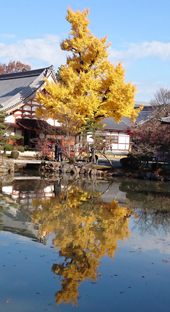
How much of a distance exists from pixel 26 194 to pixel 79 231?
4921mm

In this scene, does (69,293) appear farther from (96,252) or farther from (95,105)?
(95,105)

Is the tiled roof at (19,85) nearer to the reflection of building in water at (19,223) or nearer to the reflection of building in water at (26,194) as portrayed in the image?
the reflection of building in water at (26,194)

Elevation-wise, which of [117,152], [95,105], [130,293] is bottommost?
[130,293]

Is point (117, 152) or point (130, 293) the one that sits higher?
point (117, 152)

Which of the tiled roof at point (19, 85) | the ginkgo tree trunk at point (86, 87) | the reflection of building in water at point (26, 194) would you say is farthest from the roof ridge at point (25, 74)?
the reflection of building in water at point (26, 194)

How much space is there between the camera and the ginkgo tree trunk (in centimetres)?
2256

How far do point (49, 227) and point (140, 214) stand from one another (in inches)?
126

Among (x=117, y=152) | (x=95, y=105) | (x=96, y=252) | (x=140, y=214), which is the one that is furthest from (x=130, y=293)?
(x=117, y=152)

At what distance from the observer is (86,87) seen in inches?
901

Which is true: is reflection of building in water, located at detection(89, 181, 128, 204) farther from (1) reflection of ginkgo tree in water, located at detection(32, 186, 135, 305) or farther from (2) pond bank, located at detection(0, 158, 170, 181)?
(2) pond bank, located at detection(0, 158, 170, 181)

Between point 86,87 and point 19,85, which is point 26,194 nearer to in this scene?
point 86,87

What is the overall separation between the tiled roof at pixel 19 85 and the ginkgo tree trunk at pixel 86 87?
6.27 m

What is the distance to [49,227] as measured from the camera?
24.1 feet

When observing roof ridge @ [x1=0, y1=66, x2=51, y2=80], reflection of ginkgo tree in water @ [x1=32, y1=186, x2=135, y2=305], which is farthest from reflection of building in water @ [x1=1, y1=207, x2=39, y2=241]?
roof ridge @ [x1=0, y1=66, x2=51, y2=80]
